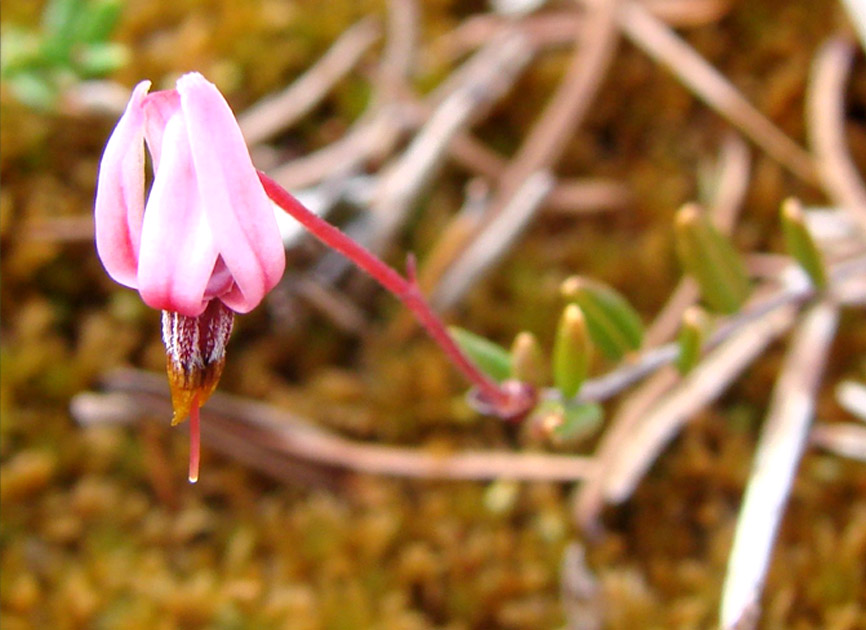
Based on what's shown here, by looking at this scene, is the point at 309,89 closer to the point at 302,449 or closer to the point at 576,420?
the point at 302,449

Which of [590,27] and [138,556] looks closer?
[138,556]

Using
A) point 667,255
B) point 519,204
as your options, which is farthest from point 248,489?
point 667,255

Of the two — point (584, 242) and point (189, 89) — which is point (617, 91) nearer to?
point (584, 242)

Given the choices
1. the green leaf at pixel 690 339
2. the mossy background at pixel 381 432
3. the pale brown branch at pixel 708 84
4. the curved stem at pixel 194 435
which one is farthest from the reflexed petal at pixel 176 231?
the pale brown branch at pixel 708 84

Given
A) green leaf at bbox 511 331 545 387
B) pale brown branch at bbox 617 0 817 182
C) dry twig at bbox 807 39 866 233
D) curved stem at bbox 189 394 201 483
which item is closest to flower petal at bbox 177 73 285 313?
curved stem at bbox 189 394 201 483

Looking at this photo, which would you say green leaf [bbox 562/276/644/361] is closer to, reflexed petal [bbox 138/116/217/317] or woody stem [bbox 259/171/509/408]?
woody stem [bbox 259/171/509/408]

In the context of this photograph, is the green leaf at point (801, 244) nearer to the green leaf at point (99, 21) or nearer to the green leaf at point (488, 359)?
the green leaf at point (488, 359)
